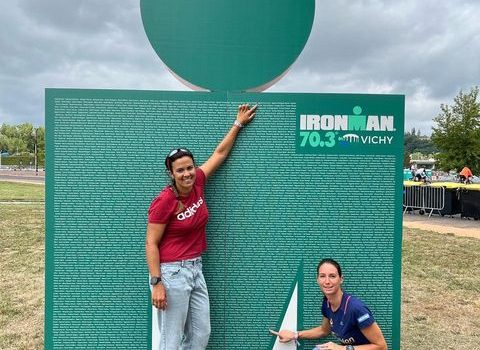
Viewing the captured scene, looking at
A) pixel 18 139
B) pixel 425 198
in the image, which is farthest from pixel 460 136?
pixel 18 139

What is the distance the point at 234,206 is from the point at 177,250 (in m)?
0.75

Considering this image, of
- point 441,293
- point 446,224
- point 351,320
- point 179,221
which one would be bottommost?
point 441,293

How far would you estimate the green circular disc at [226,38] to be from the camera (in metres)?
3.94

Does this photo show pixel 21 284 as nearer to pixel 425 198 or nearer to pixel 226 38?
pixel 226 38

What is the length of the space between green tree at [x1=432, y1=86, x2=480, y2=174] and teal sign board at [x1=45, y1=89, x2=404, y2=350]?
2567cm

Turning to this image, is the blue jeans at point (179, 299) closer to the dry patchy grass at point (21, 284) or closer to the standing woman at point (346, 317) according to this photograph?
the standing woman at point (346, 317)

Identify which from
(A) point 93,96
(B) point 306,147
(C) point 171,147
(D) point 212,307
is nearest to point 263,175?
(B) point 306,147

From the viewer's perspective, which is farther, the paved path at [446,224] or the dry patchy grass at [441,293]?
the paved path at [446,224]

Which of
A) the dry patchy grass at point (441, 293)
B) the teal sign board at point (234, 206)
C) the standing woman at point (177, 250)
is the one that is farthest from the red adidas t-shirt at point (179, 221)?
the dry patchy grass at point (441, 293)

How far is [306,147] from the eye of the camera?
154 inches

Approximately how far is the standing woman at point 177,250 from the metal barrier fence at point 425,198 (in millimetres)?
13486

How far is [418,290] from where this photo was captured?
733 cm

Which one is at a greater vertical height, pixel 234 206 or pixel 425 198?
pixel 234 206

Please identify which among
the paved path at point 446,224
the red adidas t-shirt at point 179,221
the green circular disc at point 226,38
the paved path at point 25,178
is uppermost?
the green circular disc at point 226,38
